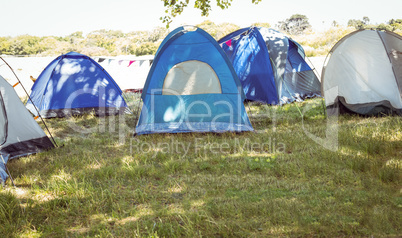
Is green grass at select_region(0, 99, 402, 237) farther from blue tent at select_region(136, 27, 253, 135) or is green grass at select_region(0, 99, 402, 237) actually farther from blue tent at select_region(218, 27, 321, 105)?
blue tent at select_region(218, 27, 321, 105)

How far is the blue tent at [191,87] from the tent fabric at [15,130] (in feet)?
5.64

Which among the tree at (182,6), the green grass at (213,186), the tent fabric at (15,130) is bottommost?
the green grass at (213,186)

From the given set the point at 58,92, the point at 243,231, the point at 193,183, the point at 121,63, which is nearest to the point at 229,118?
the point at 193,183

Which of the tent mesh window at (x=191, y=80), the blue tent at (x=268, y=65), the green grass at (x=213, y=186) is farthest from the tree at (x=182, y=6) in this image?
the green grass at (x=213, y=186)

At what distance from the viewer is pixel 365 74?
21.2 feet

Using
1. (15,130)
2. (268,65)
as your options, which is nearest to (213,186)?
(15,130)

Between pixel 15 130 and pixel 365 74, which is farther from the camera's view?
pixel 365 74

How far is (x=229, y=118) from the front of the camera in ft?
19.1

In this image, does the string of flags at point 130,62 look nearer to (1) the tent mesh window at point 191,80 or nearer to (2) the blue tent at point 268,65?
(2) the blue tent at point 268,65

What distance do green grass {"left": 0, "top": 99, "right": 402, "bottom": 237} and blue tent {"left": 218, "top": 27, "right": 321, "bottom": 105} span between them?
2.52m

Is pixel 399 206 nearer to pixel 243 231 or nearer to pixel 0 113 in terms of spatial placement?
pixel 243 231

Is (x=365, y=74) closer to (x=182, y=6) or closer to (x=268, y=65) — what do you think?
(x=268, y=65)

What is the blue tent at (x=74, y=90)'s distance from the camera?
24.4ft

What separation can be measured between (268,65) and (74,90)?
465cm
